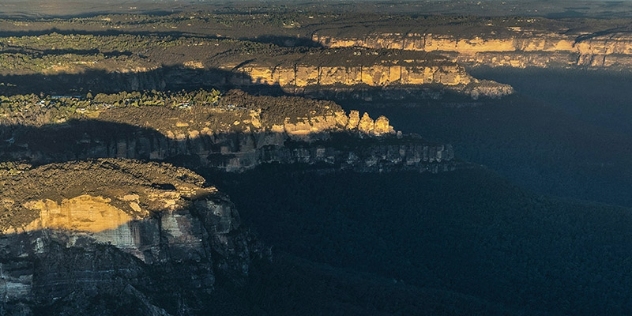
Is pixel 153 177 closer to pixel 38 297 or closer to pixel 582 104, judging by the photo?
pixel 38 297

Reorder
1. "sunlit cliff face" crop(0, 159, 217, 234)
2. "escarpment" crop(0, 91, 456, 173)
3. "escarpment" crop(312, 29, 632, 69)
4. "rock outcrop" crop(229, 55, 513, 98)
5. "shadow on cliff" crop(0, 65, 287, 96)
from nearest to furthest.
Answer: "sunlit cliff face" crop(0, 159, 217, 234) → "escarpment" crop(0, 91, 456, 173) → "shadow on cliff" crop(0, 65, 287, 96) → "rock outcrop" crop(229, 55, 513, 98) → "escarpment" crop(312, 29, 632, 69)

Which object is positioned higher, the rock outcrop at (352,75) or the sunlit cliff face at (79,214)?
the sunlit cliff face at (79,214)

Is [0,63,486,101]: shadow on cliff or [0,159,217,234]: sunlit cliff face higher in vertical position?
[0,159,217,234]: sunlit cliff face

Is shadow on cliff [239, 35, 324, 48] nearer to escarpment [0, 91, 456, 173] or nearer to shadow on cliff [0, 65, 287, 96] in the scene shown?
shadow on cliff [0, 65, 287, 96]

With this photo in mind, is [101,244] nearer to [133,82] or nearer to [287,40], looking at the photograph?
[133,82]

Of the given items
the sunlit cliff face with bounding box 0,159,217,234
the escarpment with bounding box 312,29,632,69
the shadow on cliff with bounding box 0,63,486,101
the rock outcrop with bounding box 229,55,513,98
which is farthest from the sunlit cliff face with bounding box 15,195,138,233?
the escarpment with bounding box 312,29,632,69

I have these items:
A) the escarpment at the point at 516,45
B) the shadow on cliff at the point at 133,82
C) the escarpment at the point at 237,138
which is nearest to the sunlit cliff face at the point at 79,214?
the escarpment at the point at 237,138

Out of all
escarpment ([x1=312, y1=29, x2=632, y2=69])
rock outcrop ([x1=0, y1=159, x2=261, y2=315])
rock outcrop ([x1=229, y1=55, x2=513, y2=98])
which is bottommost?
escarpment ([x1=312, y1=29, x2=632, y2=69])

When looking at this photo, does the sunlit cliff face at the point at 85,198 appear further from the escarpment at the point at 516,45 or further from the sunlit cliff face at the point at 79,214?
the escarpment at the point at 516,45

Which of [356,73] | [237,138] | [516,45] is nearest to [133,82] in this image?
[356,73]
